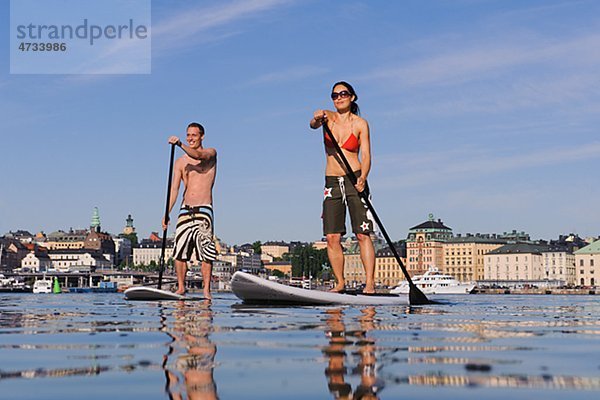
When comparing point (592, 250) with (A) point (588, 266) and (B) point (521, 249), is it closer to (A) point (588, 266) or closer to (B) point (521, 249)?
(A) point (588, 266)

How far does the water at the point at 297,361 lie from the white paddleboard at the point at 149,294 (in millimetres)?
6671

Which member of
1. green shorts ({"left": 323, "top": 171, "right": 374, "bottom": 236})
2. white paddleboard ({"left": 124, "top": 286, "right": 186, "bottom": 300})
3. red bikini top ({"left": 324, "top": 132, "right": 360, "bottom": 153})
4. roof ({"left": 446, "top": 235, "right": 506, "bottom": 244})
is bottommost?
white paddleboard ({"left": 124, "top": 286, "right": 186, "bottom": 300})

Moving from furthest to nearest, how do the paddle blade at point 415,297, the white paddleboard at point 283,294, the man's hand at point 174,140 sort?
the man's hand at point 174,140
the paddle blade at point 415,297
the white paddleboard at point 283,294

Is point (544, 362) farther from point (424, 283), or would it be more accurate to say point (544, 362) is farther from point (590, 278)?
point (590, 278)

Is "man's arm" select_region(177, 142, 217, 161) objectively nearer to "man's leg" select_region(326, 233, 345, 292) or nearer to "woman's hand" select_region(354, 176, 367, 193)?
"man's leg" select_region(326, 233, 345, 292)

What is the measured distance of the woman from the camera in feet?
37.4

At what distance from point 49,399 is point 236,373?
33.8 inches

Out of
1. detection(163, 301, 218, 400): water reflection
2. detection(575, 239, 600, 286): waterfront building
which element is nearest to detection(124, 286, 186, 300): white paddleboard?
detection(163, 301, 218, 400): water reflection

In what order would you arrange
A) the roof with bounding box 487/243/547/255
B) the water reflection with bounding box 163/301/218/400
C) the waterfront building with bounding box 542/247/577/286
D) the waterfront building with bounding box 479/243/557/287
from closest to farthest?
the water reflection with bounding box 163/301/218/400 < the waterfront building with bounding box 479/243/557/287 < the waterfront building with bounding box 542/247/577/286 < the roof with bounding box 487/243/547/255

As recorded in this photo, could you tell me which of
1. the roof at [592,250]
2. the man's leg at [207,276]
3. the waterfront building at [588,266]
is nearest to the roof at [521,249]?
the roof at [592,250]

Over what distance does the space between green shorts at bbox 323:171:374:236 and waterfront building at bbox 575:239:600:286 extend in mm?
159990

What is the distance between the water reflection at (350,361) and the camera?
10.3 ft

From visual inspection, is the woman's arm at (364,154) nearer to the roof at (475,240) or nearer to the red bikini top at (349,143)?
the red bikini top at (349,143)

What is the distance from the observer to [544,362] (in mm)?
4168
